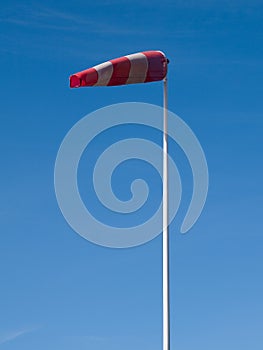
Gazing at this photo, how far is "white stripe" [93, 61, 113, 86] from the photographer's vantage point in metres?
51.5

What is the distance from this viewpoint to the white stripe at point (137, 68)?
52.4 metres

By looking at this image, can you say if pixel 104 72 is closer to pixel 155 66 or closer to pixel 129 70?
pixel 129 70

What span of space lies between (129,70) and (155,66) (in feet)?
2.93

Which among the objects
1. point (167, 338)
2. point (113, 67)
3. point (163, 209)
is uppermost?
point (113, 67)

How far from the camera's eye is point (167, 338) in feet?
166

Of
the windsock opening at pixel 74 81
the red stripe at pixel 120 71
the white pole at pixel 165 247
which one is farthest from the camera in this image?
the red stripe at pixel 120 71

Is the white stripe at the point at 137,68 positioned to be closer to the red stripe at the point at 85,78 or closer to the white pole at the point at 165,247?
the white pole at the point at 165,247

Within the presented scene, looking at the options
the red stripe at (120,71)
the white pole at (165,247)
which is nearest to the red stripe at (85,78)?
the red stripe at (120,71)

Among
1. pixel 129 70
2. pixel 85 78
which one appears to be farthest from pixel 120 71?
pixel 85 78

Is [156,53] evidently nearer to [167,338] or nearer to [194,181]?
[194,181]

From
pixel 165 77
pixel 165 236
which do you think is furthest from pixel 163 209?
pixel 165 77

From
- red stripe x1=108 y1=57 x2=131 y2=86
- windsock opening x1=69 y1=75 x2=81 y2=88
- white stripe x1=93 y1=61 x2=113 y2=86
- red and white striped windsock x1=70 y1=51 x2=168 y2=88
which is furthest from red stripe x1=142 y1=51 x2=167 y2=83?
windsock opening x1=69 y1=75 x2=81 y2=88

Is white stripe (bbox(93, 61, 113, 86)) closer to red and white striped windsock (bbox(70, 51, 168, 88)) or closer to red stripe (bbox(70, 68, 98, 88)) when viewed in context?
red and white striped windsock (bbox(70, 51, 168, 88))

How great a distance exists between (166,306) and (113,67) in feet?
23.9
